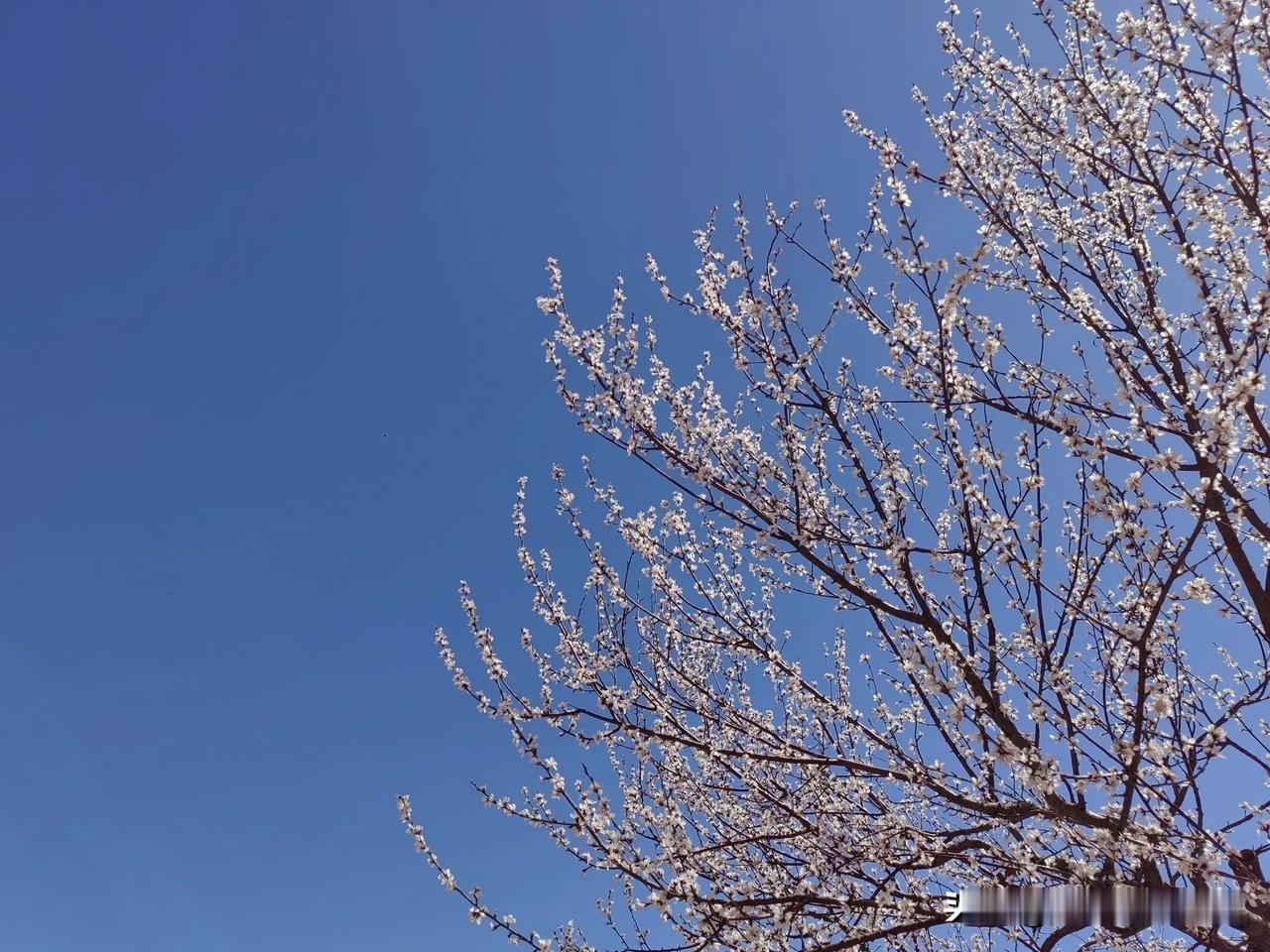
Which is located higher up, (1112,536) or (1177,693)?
(1112,536)

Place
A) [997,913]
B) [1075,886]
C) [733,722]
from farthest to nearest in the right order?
[733,722] < [997,913] < [1075,886]

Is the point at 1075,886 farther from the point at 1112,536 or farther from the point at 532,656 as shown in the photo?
the point at 532,656

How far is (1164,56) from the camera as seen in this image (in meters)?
3.26

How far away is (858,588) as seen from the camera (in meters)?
3.46

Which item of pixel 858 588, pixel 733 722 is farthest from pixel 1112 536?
pixel 733 722

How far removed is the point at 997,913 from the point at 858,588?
139 centimetres

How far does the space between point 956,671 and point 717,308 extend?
6.76 feet

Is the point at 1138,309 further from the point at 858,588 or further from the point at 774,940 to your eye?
the point at 774,940

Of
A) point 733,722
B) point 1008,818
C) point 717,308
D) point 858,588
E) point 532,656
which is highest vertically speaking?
point 717,308

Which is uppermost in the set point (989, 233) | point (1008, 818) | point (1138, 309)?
point (989, 233)

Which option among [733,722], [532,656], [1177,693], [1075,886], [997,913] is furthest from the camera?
[532,656]

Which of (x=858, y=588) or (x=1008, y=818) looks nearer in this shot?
(x=1008, y=818)

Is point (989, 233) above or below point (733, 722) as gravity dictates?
above

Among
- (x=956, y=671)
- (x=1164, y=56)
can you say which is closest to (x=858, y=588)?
(x=956, y=671)
